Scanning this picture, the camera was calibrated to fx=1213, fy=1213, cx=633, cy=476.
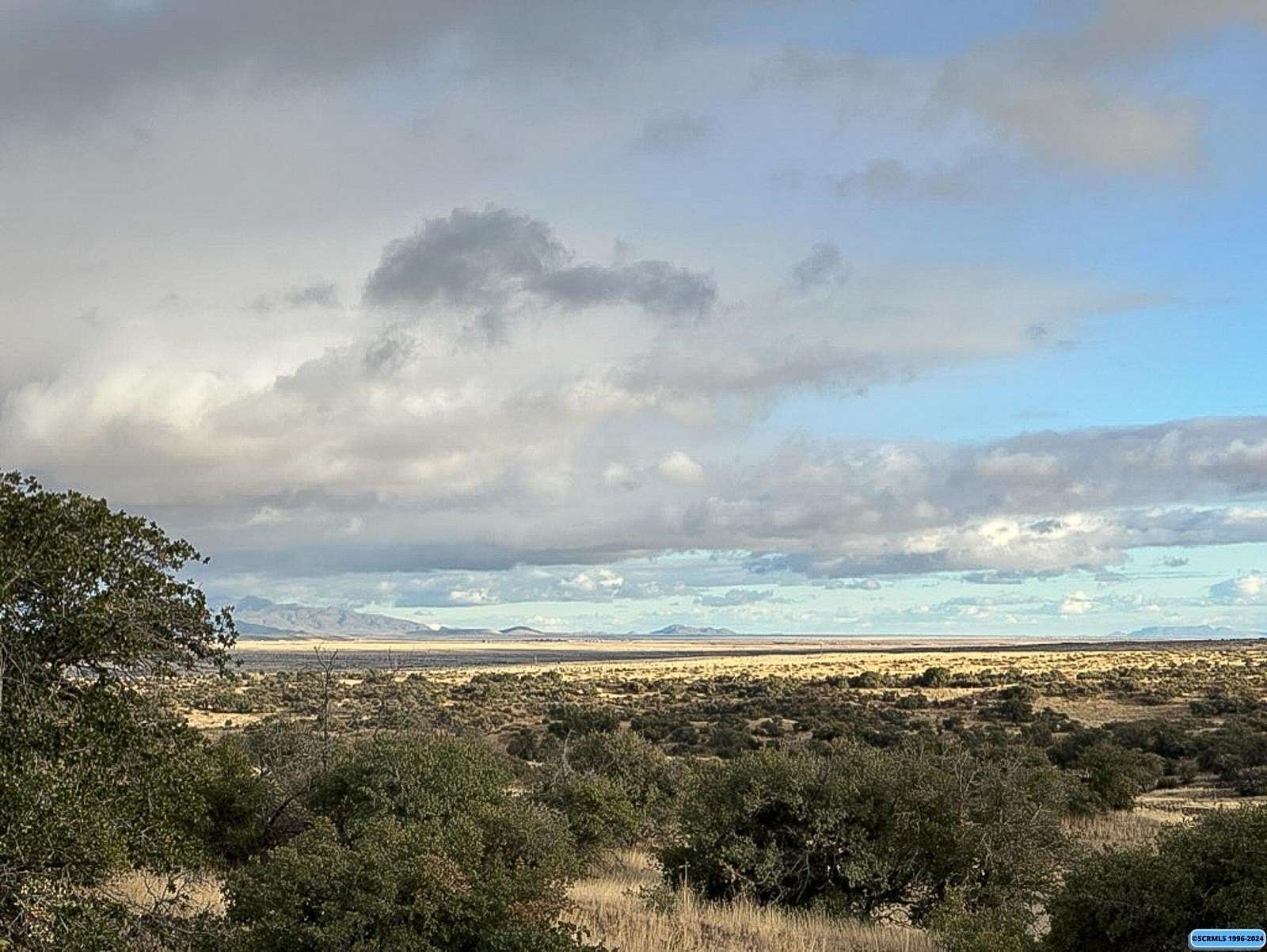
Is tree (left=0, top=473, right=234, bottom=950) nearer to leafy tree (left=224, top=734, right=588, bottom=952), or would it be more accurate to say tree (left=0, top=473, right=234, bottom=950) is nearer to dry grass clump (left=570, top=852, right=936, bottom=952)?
leafy tree (left=224, top=734, right=588, bottom=952)

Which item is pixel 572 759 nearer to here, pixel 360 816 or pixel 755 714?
pixel 360 816

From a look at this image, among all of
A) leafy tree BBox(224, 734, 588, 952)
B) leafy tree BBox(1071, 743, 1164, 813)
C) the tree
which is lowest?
leafy tree BBox(1071, 743, 1164, 813)

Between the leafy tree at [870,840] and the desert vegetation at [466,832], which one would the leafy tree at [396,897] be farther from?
the leafy tree at [870,840]

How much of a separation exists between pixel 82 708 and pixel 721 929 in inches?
302

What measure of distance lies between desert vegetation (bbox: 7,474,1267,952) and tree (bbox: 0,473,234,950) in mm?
26

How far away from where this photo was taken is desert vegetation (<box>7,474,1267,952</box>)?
10.5 meters

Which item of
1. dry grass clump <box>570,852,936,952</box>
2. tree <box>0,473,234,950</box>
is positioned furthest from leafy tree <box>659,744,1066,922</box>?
tree <box>0,473,234,950</box>

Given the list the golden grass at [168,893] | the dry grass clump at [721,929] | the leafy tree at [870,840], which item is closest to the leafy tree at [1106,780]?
the leafy tree at [870,840]

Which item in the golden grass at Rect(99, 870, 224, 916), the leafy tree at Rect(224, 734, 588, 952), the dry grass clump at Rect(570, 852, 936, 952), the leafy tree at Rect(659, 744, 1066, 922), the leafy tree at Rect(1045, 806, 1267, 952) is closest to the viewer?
the leafy tree at Rect(1045, 806, 1267, 952)

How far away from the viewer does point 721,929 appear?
47.5ft

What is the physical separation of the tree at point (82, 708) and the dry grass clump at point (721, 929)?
5053 mm

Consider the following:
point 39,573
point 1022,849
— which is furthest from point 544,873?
point 1022,849

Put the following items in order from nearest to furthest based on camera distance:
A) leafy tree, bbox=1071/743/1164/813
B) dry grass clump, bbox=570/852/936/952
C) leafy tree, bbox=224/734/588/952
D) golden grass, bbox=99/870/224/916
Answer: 1. leafy tree, bbox=224/734/588/952
2. golden grass, bbox=99/870/224/916
3. dry grass clump, bbox=570/852/936/952
4. leafy tree, bbox=1071/743/1164/813

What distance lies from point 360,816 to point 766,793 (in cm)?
586
